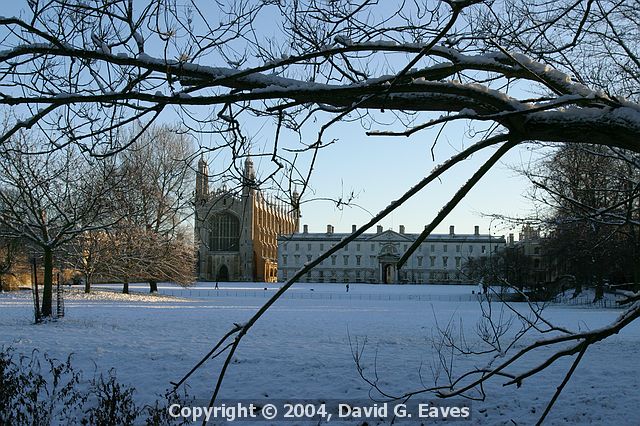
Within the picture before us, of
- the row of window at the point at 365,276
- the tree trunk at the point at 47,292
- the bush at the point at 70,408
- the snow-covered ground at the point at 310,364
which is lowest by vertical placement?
the row of window at the point at 365,276

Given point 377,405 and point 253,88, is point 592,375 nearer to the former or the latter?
point 377,405

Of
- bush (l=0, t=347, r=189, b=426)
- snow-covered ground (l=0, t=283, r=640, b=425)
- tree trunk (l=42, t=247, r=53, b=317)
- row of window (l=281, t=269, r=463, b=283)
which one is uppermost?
tree trunk (l=42, t=247, r=53, b=317)

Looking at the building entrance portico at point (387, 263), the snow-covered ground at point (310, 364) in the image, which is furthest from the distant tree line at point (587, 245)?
the building entrance portico at point (387, 263)

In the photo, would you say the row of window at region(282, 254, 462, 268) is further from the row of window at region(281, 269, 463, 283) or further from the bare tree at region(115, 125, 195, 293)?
the bare tree at region(115, 125, 195, 293)

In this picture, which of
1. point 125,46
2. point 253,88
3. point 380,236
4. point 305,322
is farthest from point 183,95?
point 380,236

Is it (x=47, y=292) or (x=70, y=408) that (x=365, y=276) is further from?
(x=70, y=408)

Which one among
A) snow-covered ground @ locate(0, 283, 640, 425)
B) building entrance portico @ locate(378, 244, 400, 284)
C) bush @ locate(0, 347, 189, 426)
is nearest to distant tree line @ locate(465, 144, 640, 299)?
snow-covered ground @ locate(0, 283, 640, 425)

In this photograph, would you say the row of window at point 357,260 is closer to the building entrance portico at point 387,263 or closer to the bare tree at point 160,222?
the building entrance portico at point 387,263

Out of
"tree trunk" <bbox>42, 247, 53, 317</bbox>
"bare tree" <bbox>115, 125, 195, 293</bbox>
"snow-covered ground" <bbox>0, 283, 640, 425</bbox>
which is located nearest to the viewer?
"snow-covered ground" <bbox>0, 283, 640, 425</bbox>

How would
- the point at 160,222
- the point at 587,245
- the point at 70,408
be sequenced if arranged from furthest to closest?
the point at 160,222 < the point at 587,245 < the point at 70,408

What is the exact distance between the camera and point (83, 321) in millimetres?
17734

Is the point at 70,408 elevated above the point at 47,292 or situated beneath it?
situated beneath

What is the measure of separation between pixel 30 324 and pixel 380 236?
81902mm

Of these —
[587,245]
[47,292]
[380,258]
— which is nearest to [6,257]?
[47,292]
